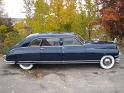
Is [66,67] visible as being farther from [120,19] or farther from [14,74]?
[120,19]

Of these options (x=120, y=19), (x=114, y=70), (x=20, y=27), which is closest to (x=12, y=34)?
(x=120, y=19)

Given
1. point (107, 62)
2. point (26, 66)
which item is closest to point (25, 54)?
point (26, 66)

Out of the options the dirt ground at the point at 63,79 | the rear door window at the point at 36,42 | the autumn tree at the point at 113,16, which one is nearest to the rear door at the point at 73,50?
the dirt ground at the point at 63,79

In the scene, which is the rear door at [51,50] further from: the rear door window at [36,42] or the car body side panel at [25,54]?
the car body side panel at [25,54]

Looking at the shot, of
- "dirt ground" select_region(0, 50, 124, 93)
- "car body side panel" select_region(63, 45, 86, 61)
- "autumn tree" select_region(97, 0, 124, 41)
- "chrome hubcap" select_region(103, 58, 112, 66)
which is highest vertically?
"autumn tree" select_region(97, 0, 124, 41)

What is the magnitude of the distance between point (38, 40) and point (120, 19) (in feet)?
17.8

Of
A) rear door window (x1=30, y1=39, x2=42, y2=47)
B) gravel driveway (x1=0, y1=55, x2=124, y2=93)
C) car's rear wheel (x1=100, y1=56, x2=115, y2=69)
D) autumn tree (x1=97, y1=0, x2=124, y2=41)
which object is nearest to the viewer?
gravel driveway (x1=0, y1=55, x2=124, y2=93)

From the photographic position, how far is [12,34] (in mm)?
15195

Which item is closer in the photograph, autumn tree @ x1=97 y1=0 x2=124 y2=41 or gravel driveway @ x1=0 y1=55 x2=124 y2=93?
gravel driveway @ x1=0 y1=55 x2=124 y2=93

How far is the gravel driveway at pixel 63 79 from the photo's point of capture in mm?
8453

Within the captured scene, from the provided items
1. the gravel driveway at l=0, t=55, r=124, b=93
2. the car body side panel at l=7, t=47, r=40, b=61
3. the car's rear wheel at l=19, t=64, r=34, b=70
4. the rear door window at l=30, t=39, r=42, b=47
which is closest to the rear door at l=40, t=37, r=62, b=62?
the rear door window at l=30, t=39, r=42, b=47

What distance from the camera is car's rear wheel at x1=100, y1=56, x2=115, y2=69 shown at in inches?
410

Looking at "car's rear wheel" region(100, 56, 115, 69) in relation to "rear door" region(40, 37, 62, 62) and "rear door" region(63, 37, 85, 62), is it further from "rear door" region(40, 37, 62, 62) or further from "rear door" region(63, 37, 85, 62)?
"rear door" region(40, 37, 62, 62)

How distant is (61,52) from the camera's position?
1032 cm
